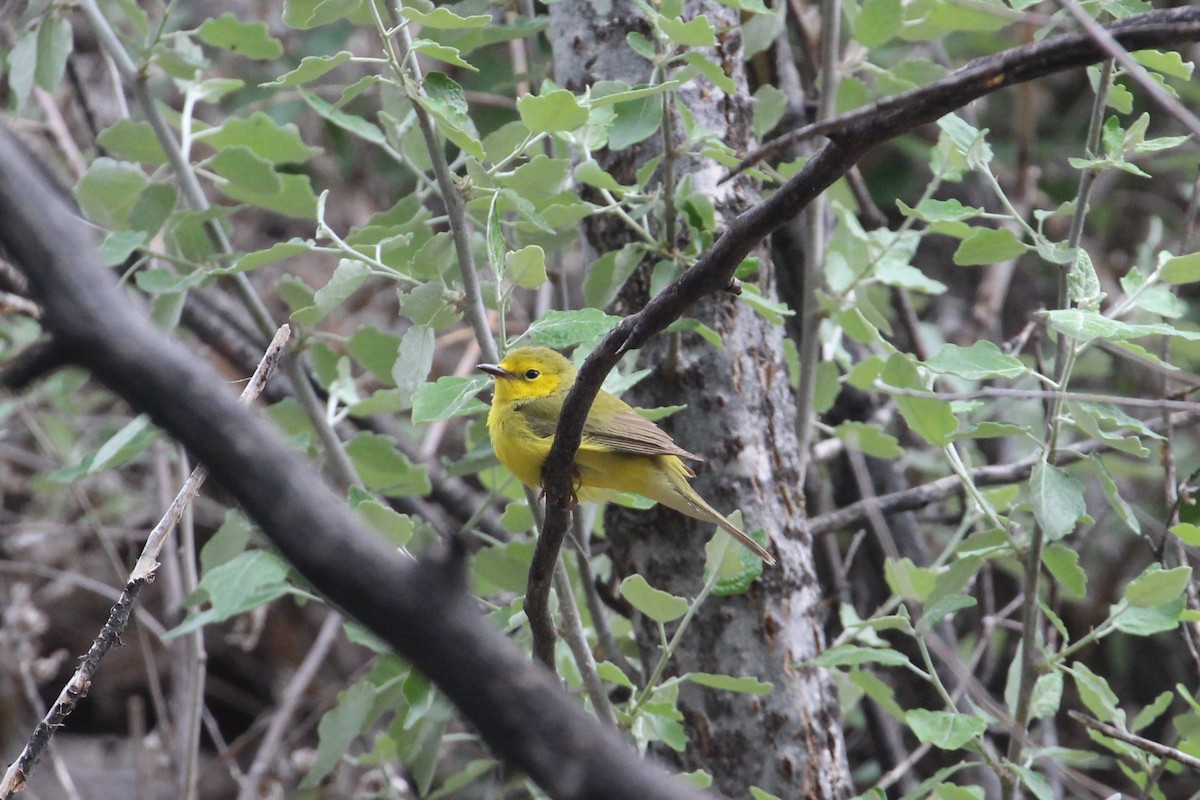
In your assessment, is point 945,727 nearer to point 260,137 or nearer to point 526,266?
point 526,266

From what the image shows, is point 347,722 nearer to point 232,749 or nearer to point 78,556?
point 232,749

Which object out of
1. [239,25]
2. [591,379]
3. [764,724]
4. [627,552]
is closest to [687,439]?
[627,552]

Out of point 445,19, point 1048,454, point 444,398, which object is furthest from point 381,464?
point 1048,454

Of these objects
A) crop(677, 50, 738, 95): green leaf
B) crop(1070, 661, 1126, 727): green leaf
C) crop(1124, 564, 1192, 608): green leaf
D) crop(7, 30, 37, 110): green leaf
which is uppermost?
crop(7, 30, 37, 110): green leaf

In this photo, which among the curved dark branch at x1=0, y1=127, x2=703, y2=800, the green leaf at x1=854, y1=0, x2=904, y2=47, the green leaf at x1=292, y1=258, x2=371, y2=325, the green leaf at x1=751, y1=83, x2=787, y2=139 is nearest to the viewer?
the curved dark branch at x1=0, y1=127, x2=703, y2=800

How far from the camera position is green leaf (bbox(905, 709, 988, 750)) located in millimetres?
2250

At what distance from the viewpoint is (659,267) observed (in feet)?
8.54

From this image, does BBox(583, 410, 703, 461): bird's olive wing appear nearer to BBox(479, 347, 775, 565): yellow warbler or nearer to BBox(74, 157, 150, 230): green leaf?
BBox(479, 347, 775, 565): yellow warbler

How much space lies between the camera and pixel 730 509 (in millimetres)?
2818

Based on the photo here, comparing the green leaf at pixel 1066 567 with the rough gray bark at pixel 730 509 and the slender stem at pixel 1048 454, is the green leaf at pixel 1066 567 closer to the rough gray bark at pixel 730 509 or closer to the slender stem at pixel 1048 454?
the slender stem at pixel 1048 454

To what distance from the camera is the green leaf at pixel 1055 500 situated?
214 cm

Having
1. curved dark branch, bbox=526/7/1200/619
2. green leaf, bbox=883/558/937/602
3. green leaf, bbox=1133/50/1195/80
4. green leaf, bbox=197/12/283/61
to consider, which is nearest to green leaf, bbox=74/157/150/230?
green leaf, bbox=197/12/283/61

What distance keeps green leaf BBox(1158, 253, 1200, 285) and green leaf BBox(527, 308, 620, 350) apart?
3.66 ft

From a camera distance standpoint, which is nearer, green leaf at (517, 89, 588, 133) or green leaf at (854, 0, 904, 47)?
green leaf at (517, 89, 588, 133)
